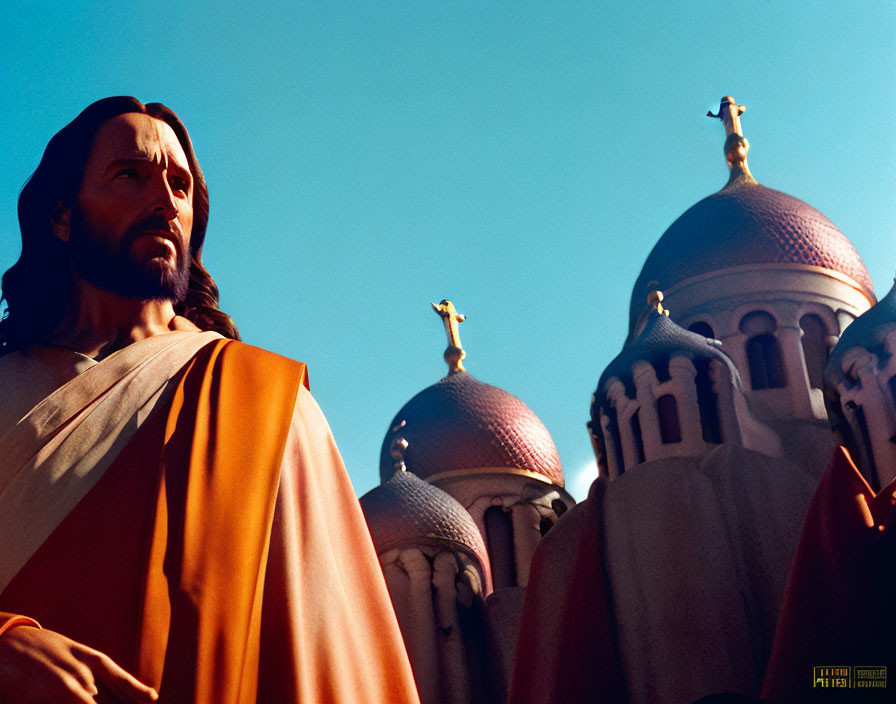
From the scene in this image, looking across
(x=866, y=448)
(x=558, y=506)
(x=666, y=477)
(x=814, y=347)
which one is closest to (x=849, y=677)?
(x=666, y=477)

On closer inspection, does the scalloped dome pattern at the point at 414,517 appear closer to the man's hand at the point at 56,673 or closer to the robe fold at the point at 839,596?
the robe fold at the point at 839,596

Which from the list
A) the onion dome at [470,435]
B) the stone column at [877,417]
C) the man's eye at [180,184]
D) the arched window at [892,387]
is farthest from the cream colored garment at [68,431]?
the onion dome at [470,435]

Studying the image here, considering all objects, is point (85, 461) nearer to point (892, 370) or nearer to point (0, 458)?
point (0, 458)

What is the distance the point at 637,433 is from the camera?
17406mm

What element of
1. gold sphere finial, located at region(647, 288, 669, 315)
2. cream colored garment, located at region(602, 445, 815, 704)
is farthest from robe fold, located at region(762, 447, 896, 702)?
gold sphere finial, located at region(647, 288, 669, 315)

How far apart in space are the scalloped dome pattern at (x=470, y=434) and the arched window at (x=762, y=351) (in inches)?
167

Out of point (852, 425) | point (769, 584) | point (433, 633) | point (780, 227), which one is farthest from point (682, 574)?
point (780, 227)

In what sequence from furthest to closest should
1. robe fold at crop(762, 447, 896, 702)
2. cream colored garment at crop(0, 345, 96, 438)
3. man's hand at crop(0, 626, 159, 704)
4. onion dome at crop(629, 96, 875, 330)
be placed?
onion dome at crop(629, 96, 875, 330) < robe fold at crop(762, 447, 896, 702) < cream colored garment at crop(0, 345, 96, 438) < man's hand at crop(0, 626, 159, 704)

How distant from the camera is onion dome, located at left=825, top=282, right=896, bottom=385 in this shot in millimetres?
16250

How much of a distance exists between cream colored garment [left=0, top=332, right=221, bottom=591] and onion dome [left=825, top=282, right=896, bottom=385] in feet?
46.9

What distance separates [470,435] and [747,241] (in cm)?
542

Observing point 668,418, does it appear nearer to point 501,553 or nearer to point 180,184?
point 501,553

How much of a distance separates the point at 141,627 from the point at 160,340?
34.7 inches

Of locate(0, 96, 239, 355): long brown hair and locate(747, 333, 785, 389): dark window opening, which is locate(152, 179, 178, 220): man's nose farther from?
locate(747, 333, 785, 389): dark window opening
